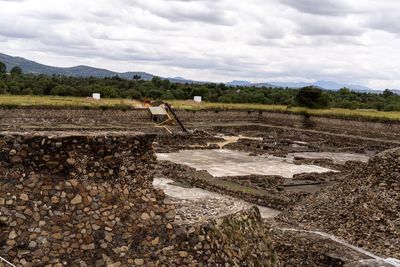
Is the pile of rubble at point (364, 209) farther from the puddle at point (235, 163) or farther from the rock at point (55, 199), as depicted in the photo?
the puddle at point (235, 163)

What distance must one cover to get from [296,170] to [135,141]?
17956 mm

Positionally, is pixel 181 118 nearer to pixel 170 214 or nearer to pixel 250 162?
pixel 250 162

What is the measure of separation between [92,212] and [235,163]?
19.3 meters

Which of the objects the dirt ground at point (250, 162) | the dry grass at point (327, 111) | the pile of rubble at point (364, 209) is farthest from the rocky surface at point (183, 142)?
the pile of rubble at point (364, 209)

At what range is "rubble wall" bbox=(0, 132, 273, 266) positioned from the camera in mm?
7156

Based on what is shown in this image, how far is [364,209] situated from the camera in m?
12.8

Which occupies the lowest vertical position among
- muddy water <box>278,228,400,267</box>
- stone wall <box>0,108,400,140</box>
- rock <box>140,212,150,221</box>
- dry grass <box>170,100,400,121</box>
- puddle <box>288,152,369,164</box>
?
puddle <box>288,152,369,164</box>

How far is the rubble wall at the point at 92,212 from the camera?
7.16 meters

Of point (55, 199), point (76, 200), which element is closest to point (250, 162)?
point (76, 200)

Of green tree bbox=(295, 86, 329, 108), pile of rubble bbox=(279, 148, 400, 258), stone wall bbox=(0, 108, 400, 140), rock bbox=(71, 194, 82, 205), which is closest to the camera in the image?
rock bbox=(71, 194, 82, 205)

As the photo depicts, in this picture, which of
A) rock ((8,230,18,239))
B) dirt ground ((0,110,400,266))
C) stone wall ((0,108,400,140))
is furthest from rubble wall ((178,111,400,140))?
rock ((8,230,18,239))

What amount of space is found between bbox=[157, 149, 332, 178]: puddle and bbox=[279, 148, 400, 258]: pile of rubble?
28.8ft

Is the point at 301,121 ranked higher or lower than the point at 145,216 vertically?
→ lower

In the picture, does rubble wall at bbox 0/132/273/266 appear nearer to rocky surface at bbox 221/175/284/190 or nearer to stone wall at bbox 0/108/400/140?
rocky surface at bbox 221/175/284/190
